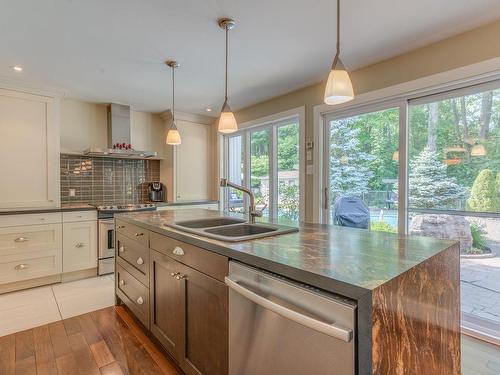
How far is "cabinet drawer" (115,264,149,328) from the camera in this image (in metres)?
2.08

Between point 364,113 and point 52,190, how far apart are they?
3.76 m

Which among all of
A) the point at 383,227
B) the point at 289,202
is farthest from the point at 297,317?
the point at 289,202

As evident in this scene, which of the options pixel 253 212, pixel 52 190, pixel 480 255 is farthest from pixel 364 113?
pixel 52 190

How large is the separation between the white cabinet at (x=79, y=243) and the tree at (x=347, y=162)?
303cm

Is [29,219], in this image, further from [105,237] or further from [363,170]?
[363,170]

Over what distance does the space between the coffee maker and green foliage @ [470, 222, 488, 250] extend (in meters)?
4.12

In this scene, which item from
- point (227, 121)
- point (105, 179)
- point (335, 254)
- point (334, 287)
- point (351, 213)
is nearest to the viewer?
point (334, 287)

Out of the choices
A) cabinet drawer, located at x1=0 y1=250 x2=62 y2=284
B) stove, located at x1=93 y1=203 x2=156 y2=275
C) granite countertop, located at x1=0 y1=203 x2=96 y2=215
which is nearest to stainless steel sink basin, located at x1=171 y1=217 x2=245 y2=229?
stove, located at x1=93 y1=203 x2=156 y2=275

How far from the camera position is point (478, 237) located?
91.9 inches

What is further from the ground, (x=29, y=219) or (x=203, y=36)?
(x=203, y=36)

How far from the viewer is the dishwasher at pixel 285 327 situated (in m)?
0.84

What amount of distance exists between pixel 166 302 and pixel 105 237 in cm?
224

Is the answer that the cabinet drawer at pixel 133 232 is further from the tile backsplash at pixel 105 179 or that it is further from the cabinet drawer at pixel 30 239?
the tile backsplash at pixel 105 179

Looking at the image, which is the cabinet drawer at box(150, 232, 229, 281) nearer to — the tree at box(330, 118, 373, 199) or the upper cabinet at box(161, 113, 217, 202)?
the tree at box(330, 118, 373, 199)
